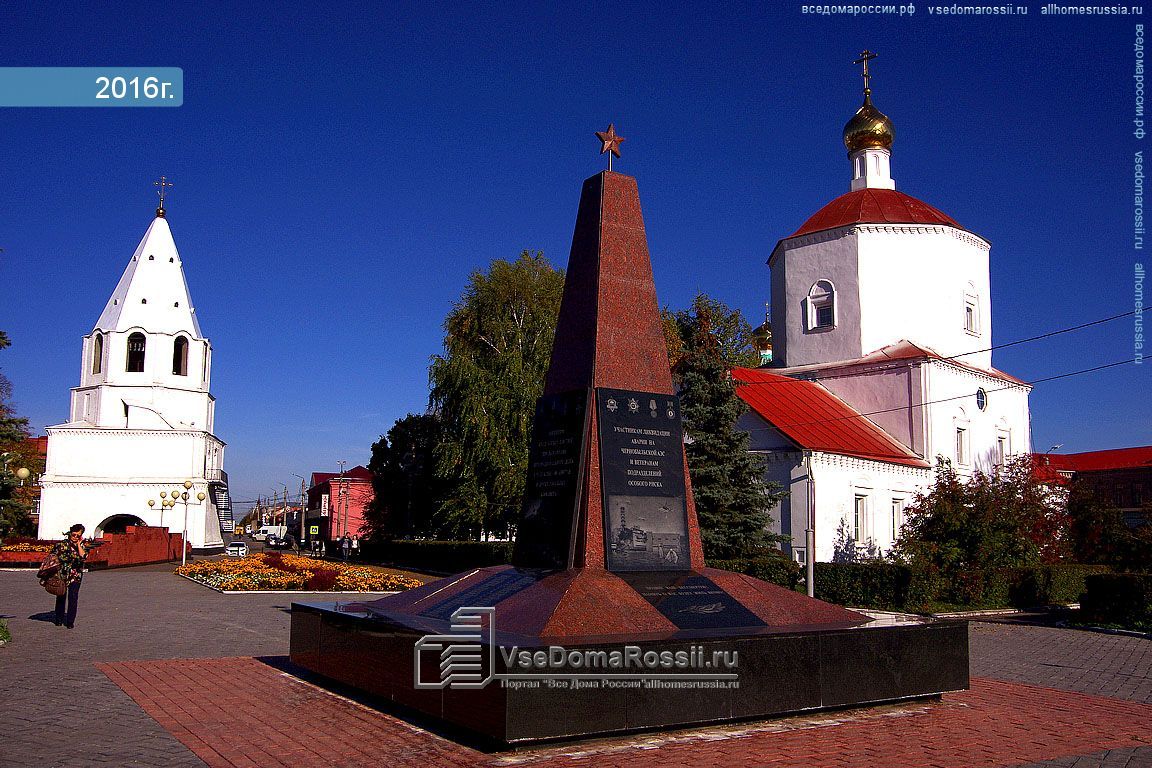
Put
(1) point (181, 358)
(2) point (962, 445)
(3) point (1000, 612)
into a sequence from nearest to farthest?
(3) point (1000, 612), (2) point (962, 445), (1) point (181, 358)

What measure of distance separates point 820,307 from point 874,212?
375 cm

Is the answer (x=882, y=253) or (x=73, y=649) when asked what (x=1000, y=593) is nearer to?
(x=882, y=253)

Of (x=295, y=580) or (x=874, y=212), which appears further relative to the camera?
(x=874, y=212)

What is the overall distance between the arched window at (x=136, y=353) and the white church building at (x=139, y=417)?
0.06m

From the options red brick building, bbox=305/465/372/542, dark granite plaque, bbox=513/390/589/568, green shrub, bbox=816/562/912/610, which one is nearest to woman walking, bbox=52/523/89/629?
dark granite plaque, bbox=513/390/589/568

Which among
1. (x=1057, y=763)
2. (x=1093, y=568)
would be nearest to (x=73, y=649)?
(x=1057, y=763)

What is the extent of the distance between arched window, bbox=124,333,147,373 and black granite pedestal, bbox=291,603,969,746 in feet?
166

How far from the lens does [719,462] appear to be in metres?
23.7

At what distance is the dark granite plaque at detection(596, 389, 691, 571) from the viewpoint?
Answer: 9.18 m

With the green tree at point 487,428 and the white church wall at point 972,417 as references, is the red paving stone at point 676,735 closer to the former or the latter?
the green tree at point 487,428

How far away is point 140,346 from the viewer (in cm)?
5475

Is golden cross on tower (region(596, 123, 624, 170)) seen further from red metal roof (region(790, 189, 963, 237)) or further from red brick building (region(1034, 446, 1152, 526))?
red brick building (region(1034, 446, 1152, 526))

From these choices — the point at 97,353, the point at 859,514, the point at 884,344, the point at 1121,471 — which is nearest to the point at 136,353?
the point at 97,353

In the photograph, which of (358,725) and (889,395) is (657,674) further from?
(889,395)
